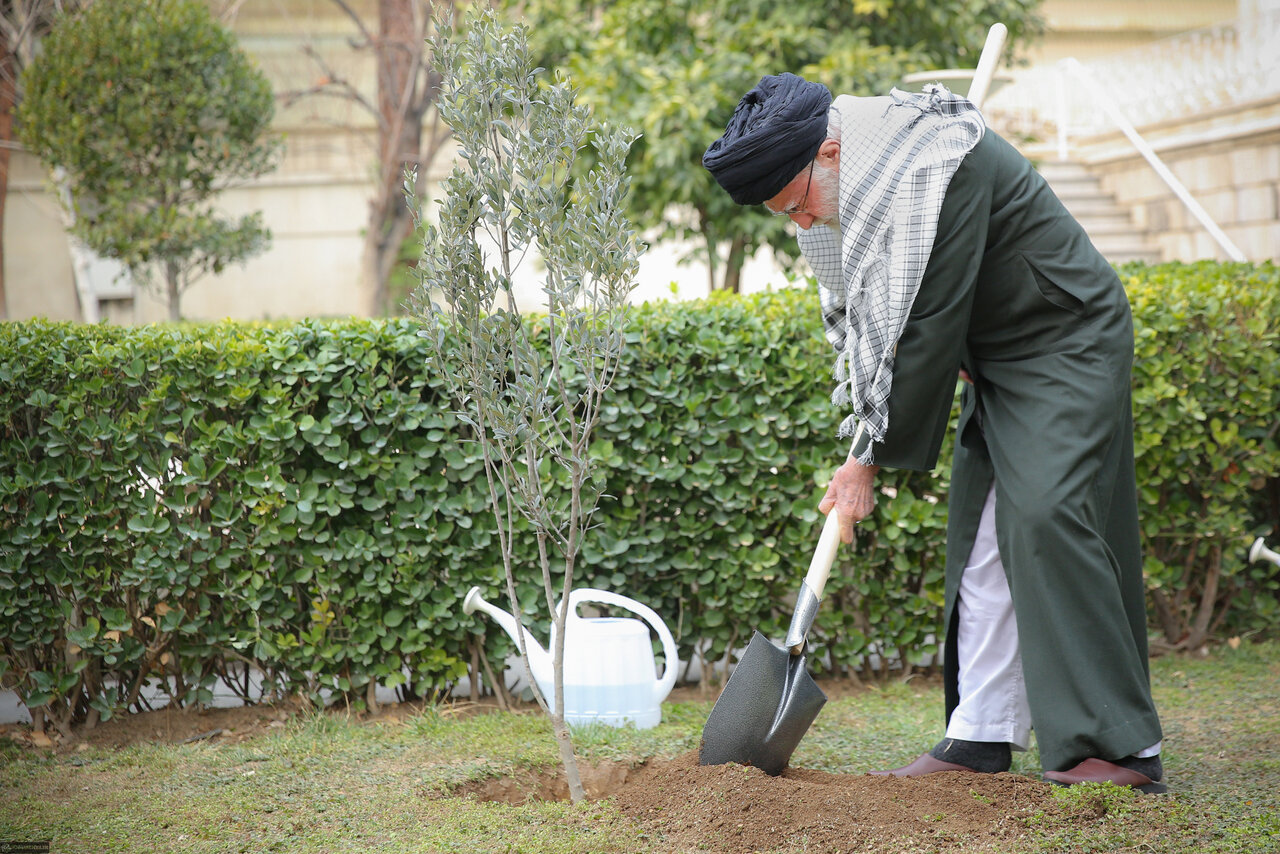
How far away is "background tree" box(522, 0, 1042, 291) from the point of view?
6.36 m

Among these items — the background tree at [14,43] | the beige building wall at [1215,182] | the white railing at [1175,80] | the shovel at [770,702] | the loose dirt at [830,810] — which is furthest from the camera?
the white railing at [1175,80]

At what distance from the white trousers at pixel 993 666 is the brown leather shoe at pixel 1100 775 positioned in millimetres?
263

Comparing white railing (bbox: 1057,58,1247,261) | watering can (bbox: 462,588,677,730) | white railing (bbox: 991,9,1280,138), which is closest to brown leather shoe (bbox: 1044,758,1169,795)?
watering can (bbox: 462,588,677,730)

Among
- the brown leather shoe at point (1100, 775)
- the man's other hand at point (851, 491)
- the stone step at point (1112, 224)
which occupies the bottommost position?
the brown leather shoe at point (1100, 775)

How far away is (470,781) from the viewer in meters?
2.86

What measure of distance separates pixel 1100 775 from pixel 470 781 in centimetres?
160

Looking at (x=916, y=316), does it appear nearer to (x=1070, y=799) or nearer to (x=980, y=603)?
(x=980, y=603)

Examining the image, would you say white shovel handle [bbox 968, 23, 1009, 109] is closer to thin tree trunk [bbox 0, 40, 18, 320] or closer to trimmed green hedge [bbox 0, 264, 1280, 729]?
trimmed green hedge [bbox 0, 264, 1280, 729]

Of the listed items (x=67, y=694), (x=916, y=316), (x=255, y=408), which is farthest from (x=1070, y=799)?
(x=67, y=694)

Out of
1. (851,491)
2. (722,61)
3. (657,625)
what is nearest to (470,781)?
(657,625)

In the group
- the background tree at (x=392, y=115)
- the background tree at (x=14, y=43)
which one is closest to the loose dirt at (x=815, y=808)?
the background tree at (x=14, y=43)

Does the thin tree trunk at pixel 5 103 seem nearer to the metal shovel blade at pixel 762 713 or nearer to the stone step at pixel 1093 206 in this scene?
the metal shovel blade at pixel 762 713

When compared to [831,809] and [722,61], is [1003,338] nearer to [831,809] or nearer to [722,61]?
[831,809]

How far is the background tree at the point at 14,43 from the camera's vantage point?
746 cm
